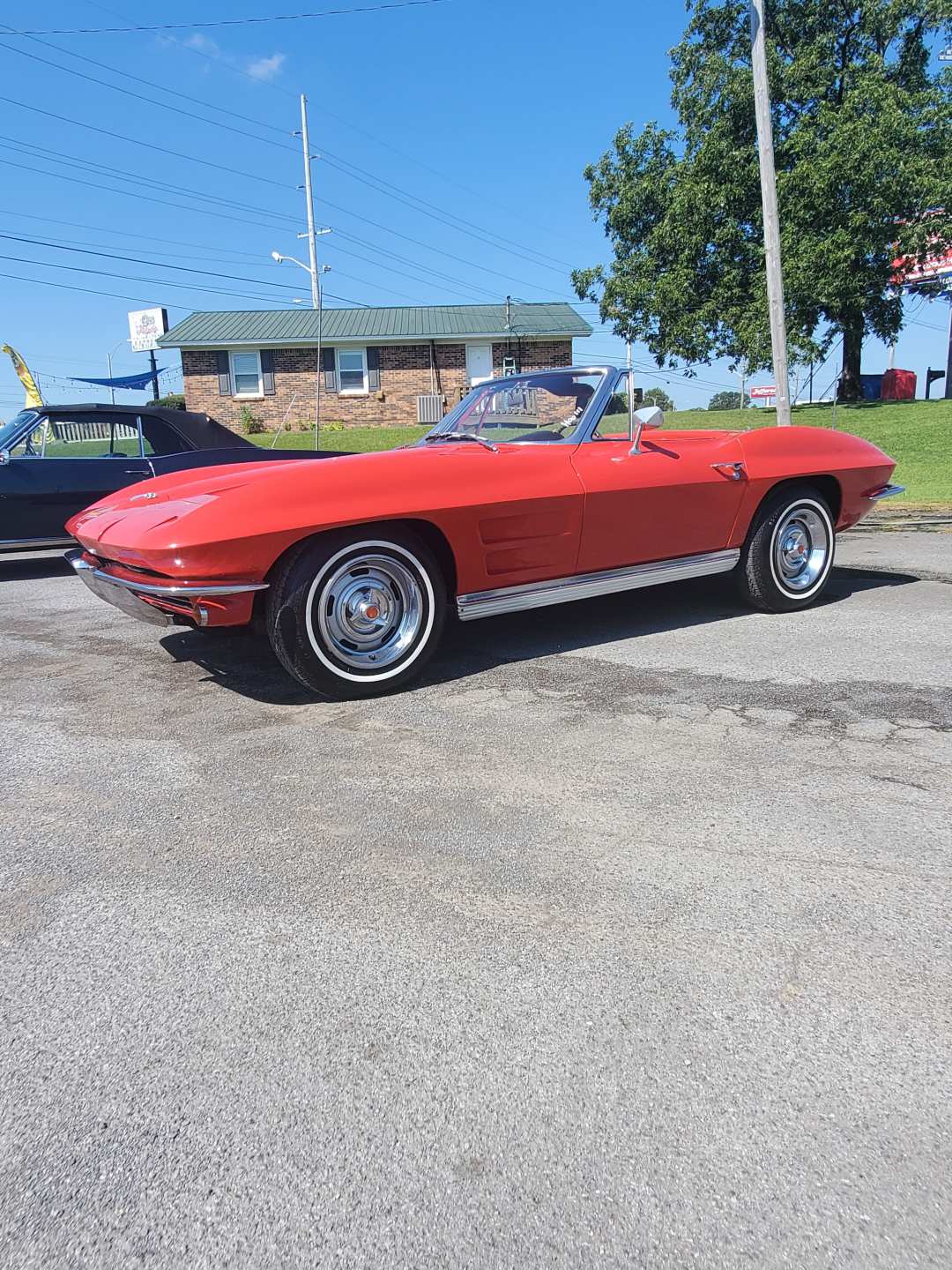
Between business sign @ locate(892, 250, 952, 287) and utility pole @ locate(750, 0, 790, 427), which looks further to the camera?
business sign @ locate(892, 250, 952, 287)

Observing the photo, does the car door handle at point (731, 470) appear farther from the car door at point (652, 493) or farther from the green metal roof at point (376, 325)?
the green metal roof at point (376, 325)

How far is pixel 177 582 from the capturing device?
136 inches

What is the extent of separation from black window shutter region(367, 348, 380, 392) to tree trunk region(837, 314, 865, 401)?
13293mm

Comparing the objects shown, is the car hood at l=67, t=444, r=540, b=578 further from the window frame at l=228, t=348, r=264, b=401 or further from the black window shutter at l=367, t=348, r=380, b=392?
the window frame at l=228, t=348, r=264, b=401

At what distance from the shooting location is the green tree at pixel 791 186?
2031cm

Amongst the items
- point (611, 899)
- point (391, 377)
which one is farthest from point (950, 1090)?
point (391, 377)

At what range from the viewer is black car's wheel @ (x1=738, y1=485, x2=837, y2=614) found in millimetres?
5098

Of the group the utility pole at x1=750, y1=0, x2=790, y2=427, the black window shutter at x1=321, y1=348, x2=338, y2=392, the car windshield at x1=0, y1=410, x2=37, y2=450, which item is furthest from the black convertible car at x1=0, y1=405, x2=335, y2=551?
the black window shutter at x1=321, y1=348, x2=338, y2=392

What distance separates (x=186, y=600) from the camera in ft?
11.4

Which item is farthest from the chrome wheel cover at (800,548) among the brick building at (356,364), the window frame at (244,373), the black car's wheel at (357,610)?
the window frame at (244,373)

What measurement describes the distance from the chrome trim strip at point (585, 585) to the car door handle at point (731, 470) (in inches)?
16.4

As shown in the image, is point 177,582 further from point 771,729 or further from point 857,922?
point 857,922

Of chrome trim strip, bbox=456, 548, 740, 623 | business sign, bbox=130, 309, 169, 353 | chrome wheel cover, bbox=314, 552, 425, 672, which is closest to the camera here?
chrome wheel cover, bbox=314, 552, 425, 672

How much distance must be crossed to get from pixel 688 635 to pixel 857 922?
2893 millimetres
